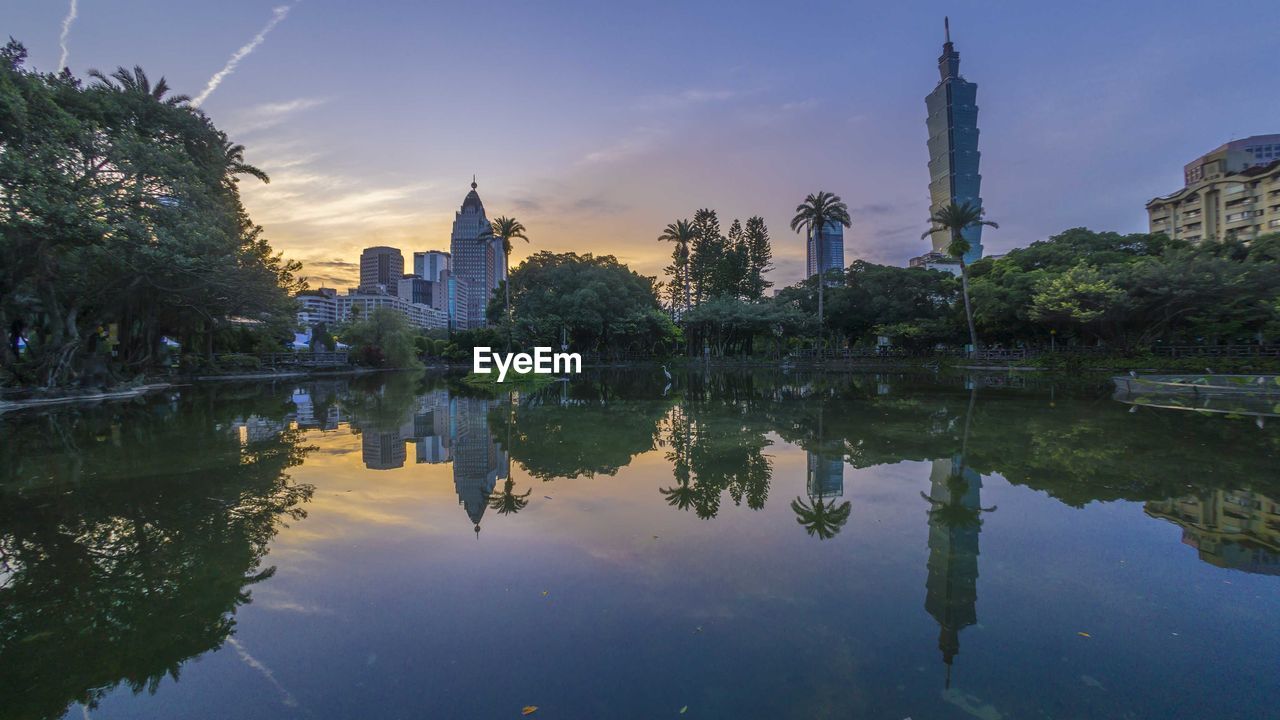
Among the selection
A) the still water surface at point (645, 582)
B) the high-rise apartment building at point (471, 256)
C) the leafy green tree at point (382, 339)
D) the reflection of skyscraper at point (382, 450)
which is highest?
the high-rise apartment building at point (471, 256)

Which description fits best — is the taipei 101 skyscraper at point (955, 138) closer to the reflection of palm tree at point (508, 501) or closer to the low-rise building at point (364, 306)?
the low-rise building at point (364, 306)

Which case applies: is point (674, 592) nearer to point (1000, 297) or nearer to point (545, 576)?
point (545, 576)

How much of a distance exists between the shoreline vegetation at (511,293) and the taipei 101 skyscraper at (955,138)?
466 feet

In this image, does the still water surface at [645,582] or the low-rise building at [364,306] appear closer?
the still water surface at [645,582]

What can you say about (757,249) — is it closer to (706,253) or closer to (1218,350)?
(706,253)

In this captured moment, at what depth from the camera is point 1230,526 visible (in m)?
5.34

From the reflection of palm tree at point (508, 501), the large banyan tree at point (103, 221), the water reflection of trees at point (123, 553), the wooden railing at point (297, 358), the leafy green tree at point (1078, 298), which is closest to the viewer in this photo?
the water reflection of trees at point (123, 553)

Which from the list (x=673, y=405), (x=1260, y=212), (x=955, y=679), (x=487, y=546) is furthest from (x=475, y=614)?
(x=1260, y=212)

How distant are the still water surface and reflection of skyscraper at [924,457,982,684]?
3 centimetres

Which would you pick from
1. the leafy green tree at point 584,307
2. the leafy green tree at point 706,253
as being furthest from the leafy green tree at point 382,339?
the leafy green tree at point 706,253

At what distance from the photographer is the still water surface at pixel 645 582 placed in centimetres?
290

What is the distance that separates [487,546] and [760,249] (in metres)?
50.0

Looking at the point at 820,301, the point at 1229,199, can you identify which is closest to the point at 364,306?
Answer: the point at 820,301

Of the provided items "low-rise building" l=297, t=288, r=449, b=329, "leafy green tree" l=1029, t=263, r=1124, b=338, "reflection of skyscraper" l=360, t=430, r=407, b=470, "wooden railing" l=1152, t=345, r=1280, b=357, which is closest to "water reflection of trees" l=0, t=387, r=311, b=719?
→ "reflection of skyscraper" l=360, t=430, r=407, b=470
